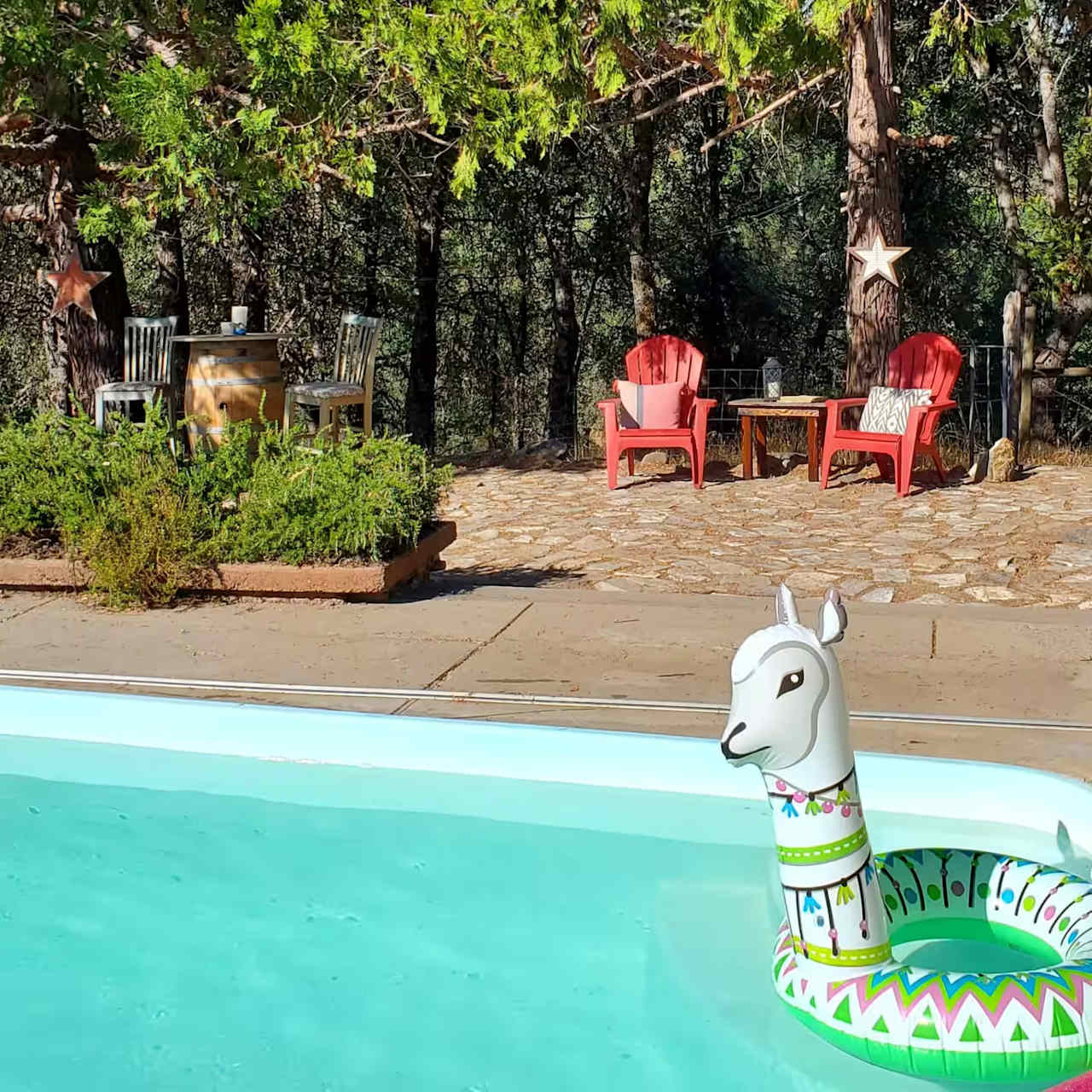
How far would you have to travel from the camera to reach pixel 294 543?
17.0 feet

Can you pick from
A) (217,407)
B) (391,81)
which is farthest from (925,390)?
(217,407)

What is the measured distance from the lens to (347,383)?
8.80 metres

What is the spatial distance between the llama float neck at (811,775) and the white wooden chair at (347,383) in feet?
21.0

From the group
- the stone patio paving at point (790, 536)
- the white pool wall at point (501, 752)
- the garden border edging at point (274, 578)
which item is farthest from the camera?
the stone patio paving at point (790, 536)

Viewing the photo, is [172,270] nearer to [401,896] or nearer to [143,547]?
[143,547]

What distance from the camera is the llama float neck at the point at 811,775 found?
2.20m

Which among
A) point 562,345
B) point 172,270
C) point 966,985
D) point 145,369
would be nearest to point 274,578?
point 966,985

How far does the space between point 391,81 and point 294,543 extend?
404 centimetres

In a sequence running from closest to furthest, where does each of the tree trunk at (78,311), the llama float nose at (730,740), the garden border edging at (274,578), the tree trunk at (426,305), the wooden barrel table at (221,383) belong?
the llama float nose at (730,740) < the garden border edging at (274,578) < the wooden barrel table at (221,383) < the tree trunk at (78,311) < the tree trunk at (426,305)

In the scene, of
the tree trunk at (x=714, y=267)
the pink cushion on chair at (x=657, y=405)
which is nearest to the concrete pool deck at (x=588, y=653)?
the pink cushion on chair at (x=657, y=405)

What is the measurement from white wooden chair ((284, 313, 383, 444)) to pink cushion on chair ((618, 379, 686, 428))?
1661mm

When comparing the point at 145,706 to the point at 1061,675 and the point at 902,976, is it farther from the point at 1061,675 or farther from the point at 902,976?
the point at 1061,675

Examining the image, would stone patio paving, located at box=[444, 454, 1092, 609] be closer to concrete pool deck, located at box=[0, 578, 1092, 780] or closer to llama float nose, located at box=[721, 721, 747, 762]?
concrete pool deck, located at box=[0, 578, 1092, 780]

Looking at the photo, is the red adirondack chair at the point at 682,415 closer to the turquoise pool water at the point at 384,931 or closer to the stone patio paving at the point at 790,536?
the stone patio paving at the point at 790,536
